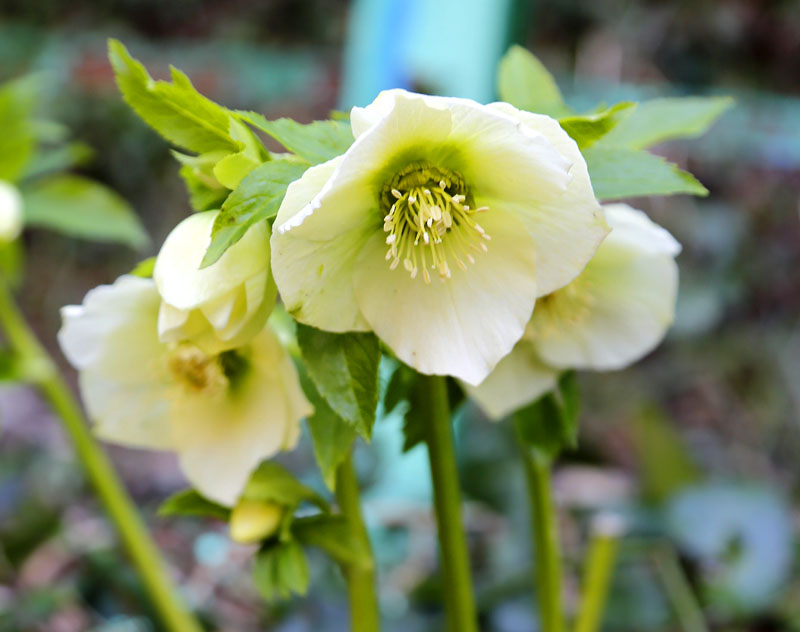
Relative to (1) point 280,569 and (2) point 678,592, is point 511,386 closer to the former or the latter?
(1) point 280,569

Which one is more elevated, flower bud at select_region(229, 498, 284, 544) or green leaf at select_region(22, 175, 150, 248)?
flower bud at select_region(229, 498, 284, 544)

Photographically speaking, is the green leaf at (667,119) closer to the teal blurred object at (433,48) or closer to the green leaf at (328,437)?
the green leaf at (328,437)

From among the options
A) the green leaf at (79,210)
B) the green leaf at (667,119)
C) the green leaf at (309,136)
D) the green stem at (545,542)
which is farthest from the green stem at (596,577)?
the green leaf at (79,210)

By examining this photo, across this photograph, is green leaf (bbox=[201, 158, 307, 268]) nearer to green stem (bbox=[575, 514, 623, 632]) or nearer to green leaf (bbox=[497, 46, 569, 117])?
green leaf (bbox=[497, 46, 569, 117])

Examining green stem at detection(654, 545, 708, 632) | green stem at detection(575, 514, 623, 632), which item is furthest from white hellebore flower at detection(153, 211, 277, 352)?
green stem at detection(654, 545, 708, 632)

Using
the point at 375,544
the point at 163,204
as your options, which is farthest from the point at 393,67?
the point at 163,204

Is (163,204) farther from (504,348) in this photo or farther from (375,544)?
(504,348)

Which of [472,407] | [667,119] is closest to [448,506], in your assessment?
[667,119]
